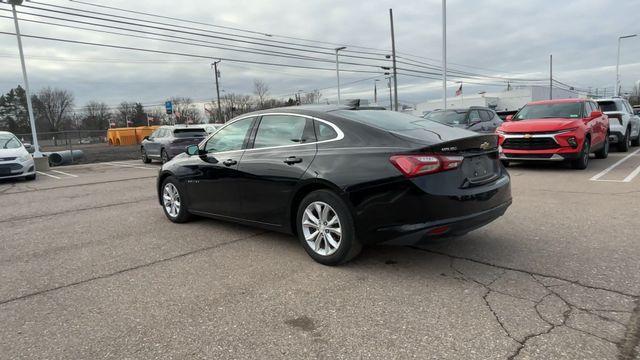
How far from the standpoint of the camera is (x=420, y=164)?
12.2ft

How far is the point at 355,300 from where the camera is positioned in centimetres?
352

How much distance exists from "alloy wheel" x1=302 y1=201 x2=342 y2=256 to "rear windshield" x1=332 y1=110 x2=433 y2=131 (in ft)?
3.10

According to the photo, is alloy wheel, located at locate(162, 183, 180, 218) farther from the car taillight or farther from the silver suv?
the silver suv

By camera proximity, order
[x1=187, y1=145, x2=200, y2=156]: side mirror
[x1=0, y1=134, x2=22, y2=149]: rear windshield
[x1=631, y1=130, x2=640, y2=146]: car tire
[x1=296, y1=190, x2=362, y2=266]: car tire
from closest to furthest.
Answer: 1. [x1=296, y1=190, x2=362, y2=266]: car tire
2. [x1=187, y1=145, x2=200, y2=156]: side mirror
3. [x1=0, y1=134, x2=22, y2=149]: rear windshield
4. [x1=631, y1=130, x2=640, y2=146]: car tire

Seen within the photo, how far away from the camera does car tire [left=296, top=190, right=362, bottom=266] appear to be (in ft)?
13.2

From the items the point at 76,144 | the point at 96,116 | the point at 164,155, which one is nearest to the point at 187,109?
the point at 96,116

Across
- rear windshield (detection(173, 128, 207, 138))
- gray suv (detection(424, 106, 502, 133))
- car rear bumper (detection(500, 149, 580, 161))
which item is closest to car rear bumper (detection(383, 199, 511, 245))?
car rear bumper (detection(500, 149, 580, 161))

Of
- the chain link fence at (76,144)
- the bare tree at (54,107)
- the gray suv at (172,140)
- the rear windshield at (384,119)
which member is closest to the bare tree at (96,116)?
the bare tree at (54,107)

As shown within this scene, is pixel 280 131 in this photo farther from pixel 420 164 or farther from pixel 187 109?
pixel 187 109

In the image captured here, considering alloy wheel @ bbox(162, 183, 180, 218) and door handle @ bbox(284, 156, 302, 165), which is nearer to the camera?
door handle @ bbox(284, 156, 302, 165)

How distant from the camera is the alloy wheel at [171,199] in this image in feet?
20.7

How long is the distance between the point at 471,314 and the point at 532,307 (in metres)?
0.48

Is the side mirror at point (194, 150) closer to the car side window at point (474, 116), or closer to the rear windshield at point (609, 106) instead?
the car side window at point (474, 116)

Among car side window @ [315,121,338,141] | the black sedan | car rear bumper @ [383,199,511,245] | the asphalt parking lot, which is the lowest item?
the asphalt parking lot
